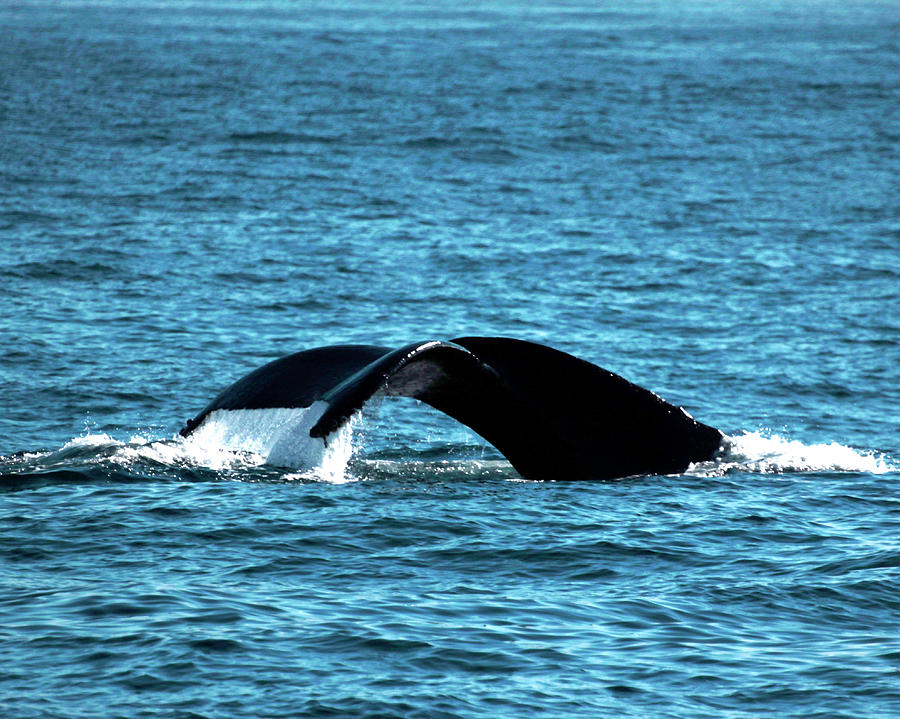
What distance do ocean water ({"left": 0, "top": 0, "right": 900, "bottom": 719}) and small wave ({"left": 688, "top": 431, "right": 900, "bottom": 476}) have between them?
0.17 ft

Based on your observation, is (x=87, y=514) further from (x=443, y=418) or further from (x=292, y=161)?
(x=292, y=161)

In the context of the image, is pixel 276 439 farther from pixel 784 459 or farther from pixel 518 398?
pixel 784 459

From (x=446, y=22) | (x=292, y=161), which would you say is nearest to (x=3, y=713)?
(x=292, y=161)

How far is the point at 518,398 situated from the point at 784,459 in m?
3.70

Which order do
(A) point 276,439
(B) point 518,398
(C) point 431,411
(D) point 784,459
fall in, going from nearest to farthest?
1. (A) point 276,439
2. (B) point 518,398
3. (D) point 784,459
4. (C) point 431,411

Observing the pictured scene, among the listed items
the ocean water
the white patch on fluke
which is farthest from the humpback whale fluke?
the ocean water

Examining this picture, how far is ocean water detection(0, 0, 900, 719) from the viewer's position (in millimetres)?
8734

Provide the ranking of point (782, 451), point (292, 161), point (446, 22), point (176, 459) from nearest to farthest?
point (176, 459) → point (782, 451) → point (292, 161) → point (446, 22)

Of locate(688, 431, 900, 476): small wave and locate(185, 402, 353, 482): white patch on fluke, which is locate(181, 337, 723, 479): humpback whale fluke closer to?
locate(185, 402, 353, 482): white patch on fluke

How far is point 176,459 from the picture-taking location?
1291 centimetres

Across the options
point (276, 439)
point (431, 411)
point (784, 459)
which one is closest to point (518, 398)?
point (276, 439)

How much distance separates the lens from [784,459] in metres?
14.1

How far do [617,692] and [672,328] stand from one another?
1478 centimetres

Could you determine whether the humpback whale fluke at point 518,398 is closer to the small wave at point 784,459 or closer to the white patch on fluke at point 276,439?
the white patch on fluke at point 276,439
